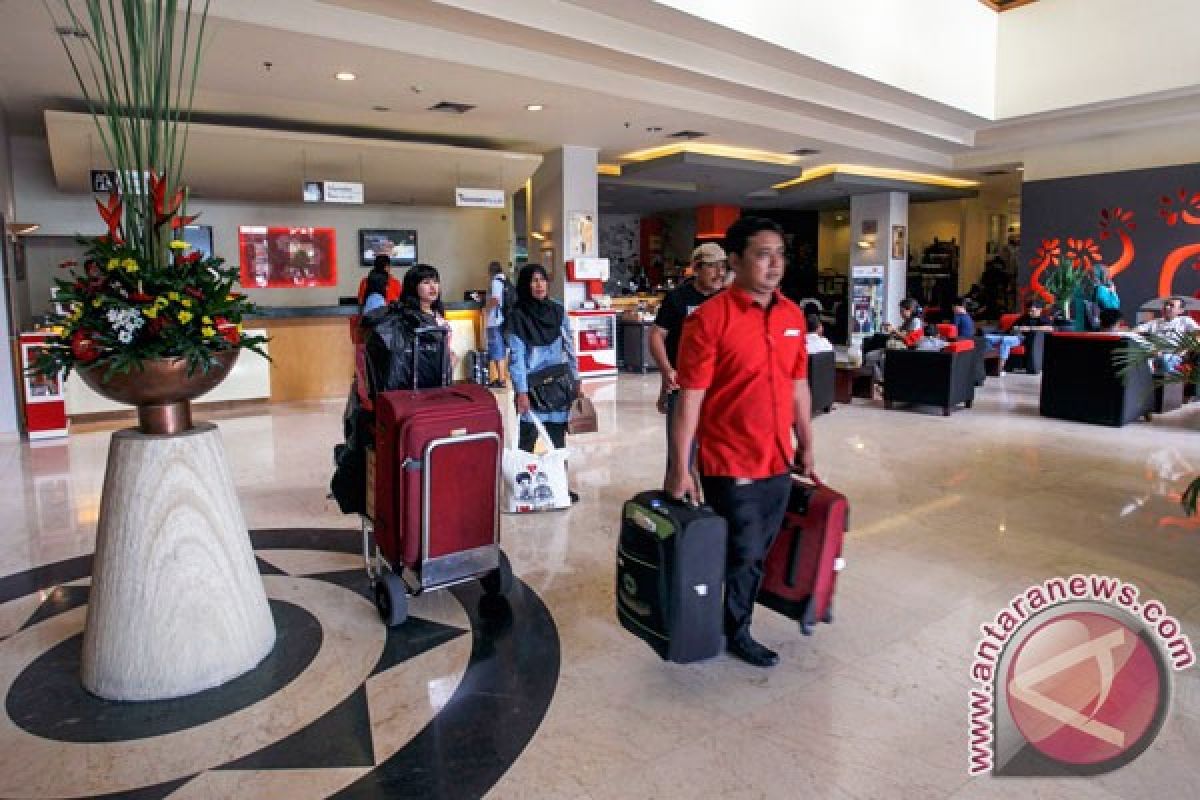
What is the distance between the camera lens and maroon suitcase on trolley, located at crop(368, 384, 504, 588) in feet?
9.20

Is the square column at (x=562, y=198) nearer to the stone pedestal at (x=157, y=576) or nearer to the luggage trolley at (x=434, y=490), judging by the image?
the luggage trolley at (x=434, y=490)

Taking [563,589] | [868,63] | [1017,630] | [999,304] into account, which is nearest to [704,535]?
[563,589]

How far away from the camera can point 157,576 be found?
2.48 m

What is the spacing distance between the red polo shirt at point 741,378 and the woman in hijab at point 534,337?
5.50ft

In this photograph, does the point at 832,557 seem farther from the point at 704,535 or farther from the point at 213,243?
the point at 213,243

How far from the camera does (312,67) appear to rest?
6.77 metres

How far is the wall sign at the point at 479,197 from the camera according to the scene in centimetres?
991

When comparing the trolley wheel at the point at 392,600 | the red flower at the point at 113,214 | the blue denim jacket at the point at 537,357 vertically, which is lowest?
the trolley wheel at the point at 392,600

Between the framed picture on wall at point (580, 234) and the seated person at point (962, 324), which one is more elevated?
the framed picture on wall at point (580, 234)

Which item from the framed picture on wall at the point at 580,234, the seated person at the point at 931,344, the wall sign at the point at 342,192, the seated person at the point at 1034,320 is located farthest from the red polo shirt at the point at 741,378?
the seated person at the point at 1034,320

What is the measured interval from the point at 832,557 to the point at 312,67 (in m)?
6.35

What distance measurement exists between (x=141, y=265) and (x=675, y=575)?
6.38 ft

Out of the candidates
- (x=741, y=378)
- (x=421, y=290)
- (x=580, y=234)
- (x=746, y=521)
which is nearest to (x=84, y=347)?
(x=421, y=290)

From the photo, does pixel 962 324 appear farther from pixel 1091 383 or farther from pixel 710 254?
pixel 710 254
